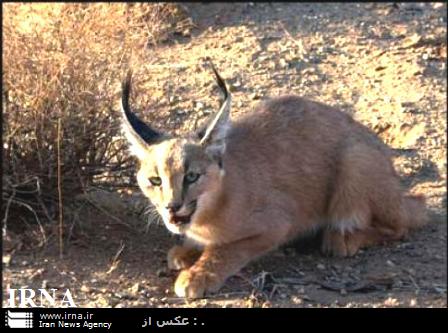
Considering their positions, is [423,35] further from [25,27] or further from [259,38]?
[25,27]

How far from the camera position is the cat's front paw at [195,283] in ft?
18.4

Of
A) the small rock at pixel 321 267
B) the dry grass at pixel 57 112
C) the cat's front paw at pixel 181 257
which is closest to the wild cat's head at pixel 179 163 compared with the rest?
the cat's front paw at pixel 181 257

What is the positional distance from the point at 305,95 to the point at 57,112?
2.96 m

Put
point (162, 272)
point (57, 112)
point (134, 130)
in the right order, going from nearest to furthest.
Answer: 1. point (134, 130)
2. point (162, 272)
3. point (57, 112)

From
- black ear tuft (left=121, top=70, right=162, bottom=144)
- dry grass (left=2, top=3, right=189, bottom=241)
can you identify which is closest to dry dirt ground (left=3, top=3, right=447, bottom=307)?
dry grass (left=2, top=3, right=189, bottom=241)

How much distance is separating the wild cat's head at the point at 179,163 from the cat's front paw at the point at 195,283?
1.00 ft

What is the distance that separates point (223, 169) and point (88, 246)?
3.56 ft

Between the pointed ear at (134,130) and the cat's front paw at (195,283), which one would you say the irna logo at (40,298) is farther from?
the pointed ear at (134,130)

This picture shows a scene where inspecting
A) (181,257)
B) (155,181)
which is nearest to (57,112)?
(155,181)

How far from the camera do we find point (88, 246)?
20.6 feet

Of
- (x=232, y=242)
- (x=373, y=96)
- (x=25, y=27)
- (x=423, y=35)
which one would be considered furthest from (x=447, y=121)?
(x=25, y=27)

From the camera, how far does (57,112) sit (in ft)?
20.1

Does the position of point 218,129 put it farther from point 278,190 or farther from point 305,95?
point 305,95

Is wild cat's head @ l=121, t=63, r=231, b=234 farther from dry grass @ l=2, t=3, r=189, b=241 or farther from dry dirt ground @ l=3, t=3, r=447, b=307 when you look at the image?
dry grass @ l=2, t=3, r=189, b=241
